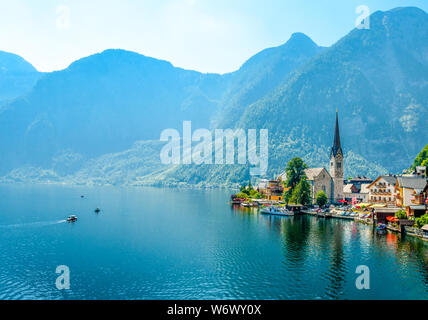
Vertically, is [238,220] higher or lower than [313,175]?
lower

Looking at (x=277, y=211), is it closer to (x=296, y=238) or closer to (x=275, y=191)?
(x=275, y=191)

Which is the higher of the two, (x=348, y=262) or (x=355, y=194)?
(x=355, y=194)

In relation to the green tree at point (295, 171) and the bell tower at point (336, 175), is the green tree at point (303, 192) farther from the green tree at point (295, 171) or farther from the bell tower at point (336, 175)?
the bell tower at point (336, 175)

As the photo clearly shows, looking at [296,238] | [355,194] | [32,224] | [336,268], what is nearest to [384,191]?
[355,194]

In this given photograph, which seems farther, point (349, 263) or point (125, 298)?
point (349, 263)

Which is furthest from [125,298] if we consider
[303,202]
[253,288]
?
[303,202]

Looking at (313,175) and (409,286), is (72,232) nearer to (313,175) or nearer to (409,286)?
(409,286)

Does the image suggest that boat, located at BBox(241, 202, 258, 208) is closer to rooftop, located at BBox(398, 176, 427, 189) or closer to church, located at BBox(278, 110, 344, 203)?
church, located at BBox(278, 110, 344, 203)
